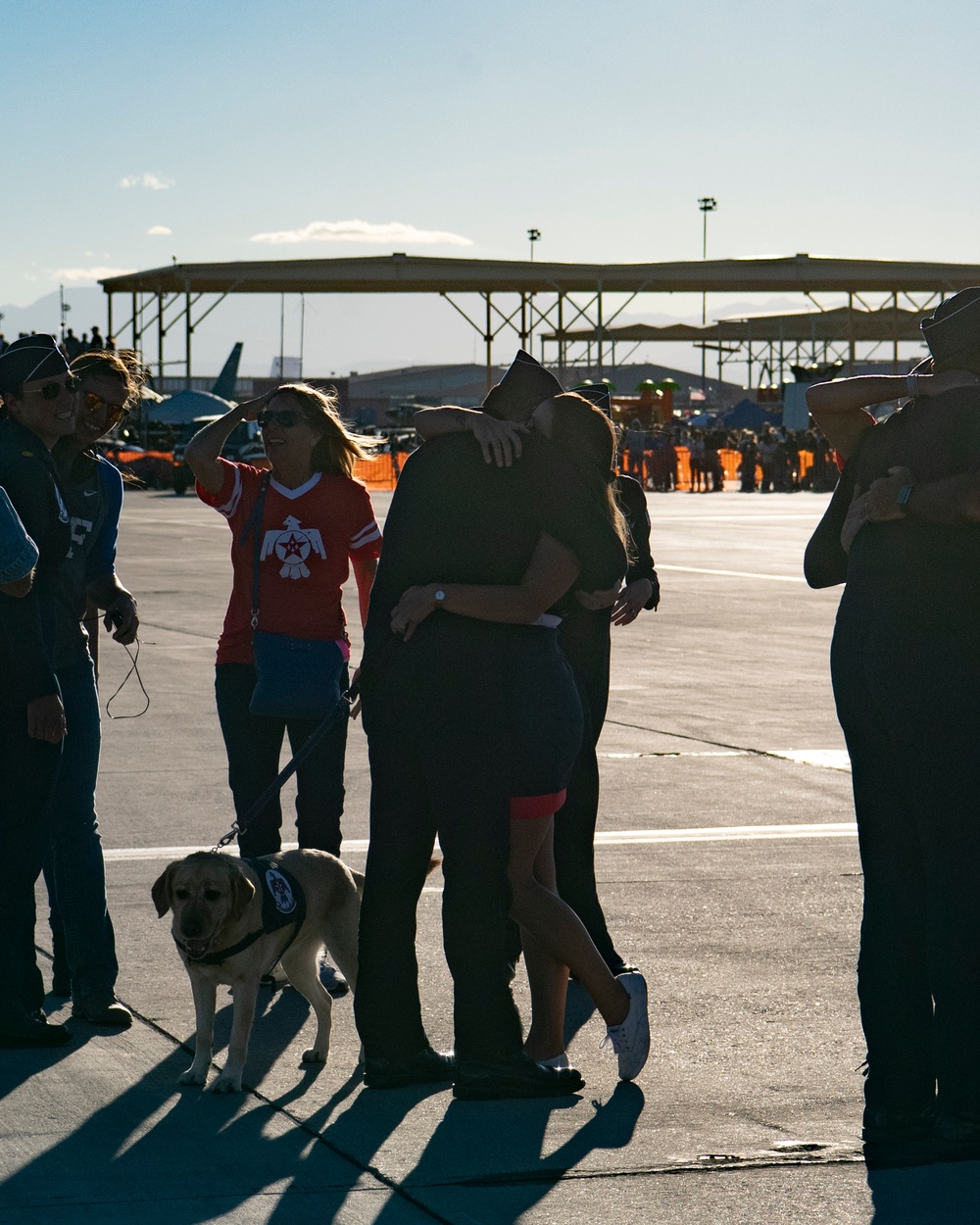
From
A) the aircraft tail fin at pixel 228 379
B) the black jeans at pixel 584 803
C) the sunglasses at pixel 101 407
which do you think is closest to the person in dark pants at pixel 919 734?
the black jeans at pixel 584 803

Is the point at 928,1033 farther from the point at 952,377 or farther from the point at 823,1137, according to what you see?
the point at 952,377

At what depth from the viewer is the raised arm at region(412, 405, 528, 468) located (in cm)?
444

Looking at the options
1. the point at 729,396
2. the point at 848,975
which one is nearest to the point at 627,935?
the point at 848,975

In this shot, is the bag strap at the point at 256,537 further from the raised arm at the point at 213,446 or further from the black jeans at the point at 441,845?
the black jeans at the point at 441,845

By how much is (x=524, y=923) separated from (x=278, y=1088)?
2.62 feet

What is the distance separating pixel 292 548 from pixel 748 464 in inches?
1800

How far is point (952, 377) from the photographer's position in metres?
4.23

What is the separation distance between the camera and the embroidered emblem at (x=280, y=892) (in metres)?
4.78

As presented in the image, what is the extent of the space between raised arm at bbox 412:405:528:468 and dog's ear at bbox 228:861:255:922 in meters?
1.27

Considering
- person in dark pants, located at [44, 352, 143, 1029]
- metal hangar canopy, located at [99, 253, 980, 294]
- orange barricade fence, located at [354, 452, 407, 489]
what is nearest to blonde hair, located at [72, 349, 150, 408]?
person in dark pants, located at [44, 352, 143, 1029]

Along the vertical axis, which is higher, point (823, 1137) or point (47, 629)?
point (47, 629)

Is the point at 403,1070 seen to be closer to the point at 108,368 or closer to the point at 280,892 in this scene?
the point at 280,892

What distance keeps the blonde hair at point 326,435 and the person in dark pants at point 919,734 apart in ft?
7.05

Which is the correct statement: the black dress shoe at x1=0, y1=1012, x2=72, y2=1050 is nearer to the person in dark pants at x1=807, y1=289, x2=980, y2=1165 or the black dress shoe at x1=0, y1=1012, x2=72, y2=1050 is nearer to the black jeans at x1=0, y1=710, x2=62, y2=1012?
the black jeans at x1=0, y1=710, x2=62, y2=1012
